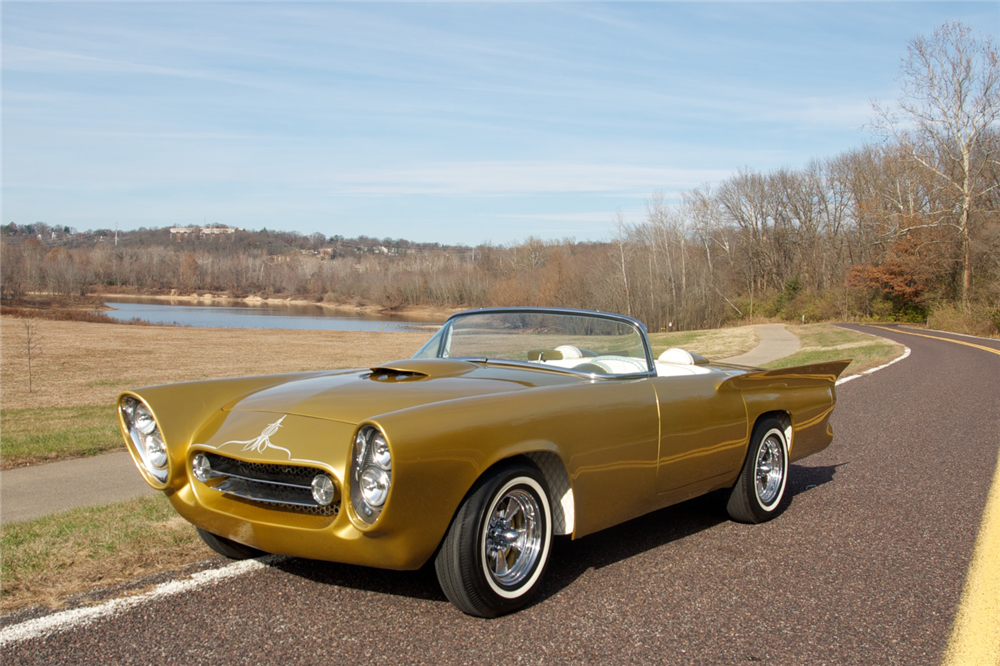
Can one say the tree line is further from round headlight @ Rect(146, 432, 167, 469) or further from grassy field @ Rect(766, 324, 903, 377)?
round headlight @ Rect(146, 432, 167, 469)

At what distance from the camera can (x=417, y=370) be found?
14.4 feet

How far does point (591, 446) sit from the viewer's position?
3.88 metres

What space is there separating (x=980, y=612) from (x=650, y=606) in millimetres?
1480

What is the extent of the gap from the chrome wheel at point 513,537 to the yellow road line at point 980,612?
5.56 ft

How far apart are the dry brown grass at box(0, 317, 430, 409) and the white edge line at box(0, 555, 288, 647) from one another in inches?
538

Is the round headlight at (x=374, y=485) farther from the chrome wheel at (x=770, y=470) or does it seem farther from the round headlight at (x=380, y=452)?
the chrome wheel at (x=770, y=470)

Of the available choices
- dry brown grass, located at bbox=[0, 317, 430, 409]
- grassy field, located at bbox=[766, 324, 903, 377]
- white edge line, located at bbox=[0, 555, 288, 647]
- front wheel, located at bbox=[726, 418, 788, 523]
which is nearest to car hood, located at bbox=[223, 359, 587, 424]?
white edge line, located at bbox=[0, 555, 288, 647]

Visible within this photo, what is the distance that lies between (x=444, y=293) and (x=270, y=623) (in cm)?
10890

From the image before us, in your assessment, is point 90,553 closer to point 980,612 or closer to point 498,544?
point 498,544

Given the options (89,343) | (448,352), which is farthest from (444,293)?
(448,352)

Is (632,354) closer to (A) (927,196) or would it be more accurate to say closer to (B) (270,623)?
(B) (270,623)

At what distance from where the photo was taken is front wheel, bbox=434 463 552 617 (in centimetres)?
330

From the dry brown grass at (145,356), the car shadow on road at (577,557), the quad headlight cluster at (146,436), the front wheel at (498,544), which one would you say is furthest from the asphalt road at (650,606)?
the dry brown grass at (145,356)

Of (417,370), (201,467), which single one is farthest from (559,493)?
(201,467)
